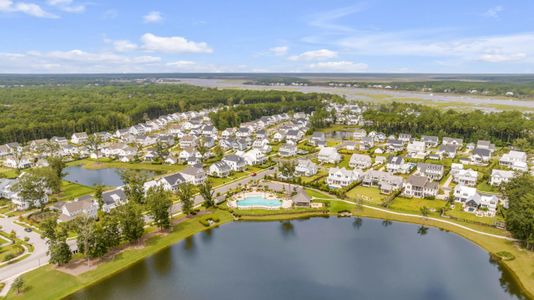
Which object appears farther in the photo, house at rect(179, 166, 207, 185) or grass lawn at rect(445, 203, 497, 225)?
house at rect(179, 166, 207, 185)

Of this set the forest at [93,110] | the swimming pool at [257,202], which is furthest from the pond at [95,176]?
the forest at [93,110]

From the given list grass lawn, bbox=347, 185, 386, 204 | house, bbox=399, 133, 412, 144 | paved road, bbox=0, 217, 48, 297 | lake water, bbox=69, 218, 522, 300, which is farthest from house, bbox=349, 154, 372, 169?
paved road, bbox=0, 217, 48, 297

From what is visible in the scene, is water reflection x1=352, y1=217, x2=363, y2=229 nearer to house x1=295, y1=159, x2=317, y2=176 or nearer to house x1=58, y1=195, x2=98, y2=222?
house x1=295, y1=159, x2=317, y2=176

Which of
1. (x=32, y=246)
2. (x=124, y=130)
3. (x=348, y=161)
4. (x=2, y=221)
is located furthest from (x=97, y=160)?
(x=348, y=161)

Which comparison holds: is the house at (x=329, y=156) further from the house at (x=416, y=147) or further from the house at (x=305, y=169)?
the house at (x=416, y=147)

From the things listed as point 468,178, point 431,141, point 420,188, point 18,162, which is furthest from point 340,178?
point 18,162

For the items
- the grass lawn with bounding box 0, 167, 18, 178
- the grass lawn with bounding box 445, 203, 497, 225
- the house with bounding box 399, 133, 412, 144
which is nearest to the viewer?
the grass lawn with bounding box 445, 203, 497, 225

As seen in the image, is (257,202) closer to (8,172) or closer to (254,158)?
(254,158)
